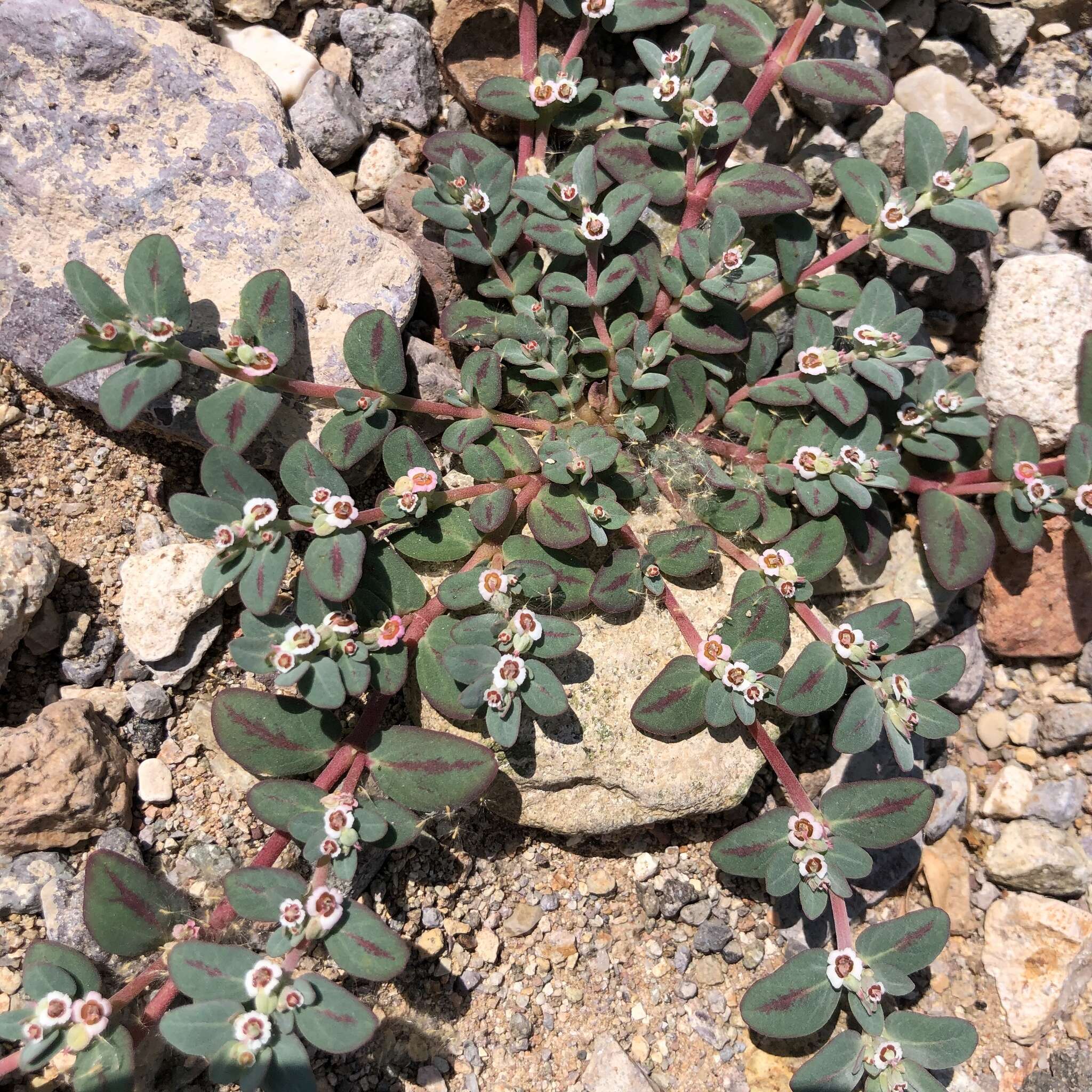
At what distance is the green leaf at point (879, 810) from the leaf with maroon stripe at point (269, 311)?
9.58ft

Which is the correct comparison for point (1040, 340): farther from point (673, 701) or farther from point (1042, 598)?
point (673, 701)

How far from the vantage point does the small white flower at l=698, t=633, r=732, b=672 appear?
366 centimetres

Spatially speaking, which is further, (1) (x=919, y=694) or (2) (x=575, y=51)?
(2) (x=575, y=51)

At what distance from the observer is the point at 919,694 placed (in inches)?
148

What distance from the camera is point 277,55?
14.9 ft

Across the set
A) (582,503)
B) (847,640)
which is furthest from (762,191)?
(847,640)

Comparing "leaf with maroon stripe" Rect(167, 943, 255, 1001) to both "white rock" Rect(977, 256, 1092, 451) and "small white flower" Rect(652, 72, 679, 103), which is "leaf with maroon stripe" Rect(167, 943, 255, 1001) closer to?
"small white flower" Rect(652, 72, 679, 103)

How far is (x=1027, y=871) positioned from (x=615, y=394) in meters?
3.10

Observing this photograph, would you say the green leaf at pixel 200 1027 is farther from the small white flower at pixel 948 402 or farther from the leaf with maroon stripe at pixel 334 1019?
the small white flower at pixel 948 402

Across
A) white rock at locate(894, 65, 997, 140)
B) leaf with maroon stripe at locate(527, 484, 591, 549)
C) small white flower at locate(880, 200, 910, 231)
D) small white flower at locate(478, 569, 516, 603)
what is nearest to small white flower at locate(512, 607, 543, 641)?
small white flower at locate(478, 569, 516, 603)

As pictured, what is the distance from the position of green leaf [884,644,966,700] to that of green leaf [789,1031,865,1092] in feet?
4.50

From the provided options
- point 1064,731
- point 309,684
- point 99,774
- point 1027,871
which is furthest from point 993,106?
point 99,774

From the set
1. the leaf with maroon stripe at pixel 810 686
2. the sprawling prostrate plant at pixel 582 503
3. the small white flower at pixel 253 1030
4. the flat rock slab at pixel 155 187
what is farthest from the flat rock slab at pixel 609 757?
the flat rock slab at pixel 155 187

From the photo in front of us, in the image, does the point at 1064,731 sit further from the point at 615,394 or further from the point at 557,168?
the point at 557,168
